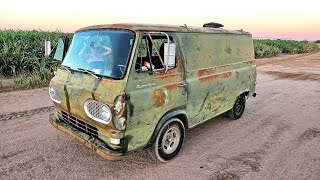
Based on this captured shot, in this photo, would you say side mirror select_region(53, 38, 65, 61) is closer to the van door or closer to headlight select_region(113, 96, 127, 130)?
the van door

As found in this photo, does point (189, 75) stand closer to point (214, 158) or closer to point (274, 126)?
point (214, 158)

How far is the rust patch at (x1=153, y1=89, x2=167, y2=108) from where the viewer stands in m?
4.21

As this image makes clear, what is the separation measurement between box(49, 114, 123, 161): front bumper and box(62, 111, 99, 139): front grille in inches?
2.2

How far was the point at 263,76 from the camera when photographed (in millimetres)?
14492

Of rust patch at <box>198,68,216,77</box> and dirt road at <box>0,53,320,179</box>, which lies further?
rust patch at <box>198,68,216,77</box>

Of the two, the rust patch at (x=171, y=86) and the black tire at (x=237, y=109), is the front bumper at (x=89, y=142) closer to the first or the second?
the rust patch at (x=171, y=86)

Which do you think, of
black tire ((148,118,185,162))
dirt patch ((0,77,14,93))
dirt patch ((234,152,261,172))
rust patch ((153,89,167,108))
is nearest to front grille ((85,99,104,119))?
rust patch ((153,89,167,108))

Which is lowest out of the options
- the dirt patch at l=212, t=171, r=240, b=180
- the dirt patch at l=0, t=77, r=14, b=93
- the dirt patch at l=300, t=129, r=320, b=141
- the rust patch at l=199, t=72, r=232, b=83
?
the dirt patch at l=212, t=171, r=240, b=180

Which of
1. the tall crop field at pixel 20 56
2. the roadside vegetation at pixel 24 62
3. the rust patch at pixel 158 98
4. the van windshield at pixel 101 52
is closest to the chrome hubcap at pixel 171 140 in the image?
the rust patch at pixel 158 98

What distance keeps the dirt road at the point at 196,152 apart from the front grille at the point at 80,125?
56 cm

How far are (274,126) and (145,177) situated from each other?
3.81 m

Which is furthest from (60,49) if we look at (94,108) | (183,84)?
(183,84)

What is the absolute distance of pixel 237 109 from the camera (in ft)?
23.1

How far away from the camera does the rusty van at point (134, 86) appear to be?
154 inches
